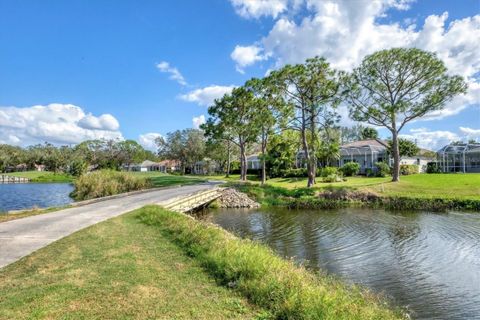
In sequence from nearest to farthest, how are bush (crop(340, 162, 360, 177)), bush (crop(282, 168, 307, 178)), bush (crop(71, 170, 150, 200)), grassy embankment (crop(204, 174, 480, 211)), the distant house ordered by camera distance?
grassy embankment (crop(204, 174, 480, 211)), bush (crop(71, 170, 150, 200)), bush (crop(340, 162, 360, 177)), bush (crop(282, 168, 307, 178)), the distant house

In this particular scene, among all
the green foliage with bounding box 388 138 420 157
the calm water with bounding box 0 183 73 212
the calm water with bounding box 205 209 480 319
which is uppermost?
the green foliage with bounding box 388 138 420 157

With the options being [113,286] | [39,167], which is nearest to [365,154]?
[113,286]

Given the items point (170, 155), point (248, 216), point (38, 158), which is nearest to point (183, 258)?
point (248, 216)

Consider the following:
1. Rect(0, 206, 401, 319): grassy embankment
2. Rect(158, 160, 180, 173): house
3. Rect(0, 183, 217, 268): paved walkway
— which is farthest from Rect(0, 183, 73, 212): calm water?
Rect(158, 160, 180, 173): house

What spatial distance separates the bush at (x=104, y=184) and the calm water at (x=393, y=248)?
34.6ft

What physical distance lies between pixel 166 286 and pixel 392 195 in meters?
23.5

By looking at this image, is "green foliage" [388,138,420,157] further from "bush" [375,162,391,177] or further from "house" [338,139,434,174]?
"bush" [375,162,391,177]

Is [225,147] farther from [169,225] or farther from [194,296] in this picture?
[194,296]

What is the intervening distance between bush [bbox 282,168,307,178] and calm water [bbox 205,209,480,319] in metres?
19.9

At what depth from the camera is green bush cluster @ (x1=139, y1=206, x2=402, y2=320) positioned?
507cm

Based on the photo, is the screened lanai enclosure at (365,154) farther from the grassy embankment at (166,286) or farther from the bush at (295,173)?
the grassy embankment at (166,286)

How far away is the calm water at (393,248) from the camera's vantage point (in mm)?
8250

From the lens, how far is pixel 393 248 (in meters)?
12.8

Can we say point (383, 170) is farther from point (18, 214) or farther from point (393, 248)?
point (18, 214)
